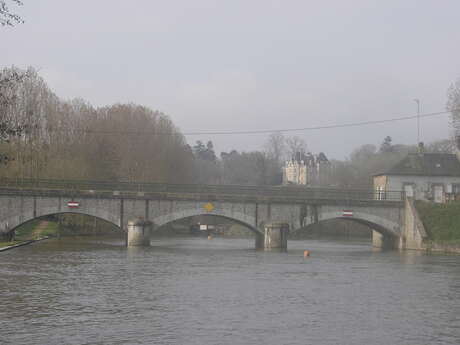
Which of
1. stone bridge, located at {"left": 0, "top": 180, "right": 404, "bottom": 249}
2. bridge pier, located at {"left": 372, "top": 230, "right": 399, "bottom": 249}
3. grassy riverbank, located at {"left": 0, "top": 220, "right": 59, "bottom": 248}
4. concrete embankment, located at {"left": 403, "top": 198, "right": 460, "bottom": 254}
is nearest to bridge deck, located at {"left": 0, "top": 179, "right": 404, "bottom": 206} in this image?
stone bridge, located at {"left": 0, "top": 180, "right": 404, "bottom": 249}

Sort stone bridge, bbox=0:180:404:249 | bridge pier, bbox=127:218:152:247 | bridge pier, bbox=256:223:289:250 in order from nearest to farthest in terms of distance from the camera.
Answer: stone bridge, bbox=0:180:404:249
bridge pier, bbox=127:218:152:247
bridge pier, bbox=256:223:289:250

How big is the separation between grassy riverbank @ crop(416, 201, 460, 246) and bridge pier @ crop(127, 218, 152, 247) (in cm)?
2249

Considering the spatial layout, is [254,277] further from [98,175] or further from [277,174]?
[277,174]

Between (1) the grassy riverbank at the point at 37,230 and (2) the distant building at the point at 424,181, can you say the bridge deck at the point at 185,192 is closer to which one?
(2) the distant building at the point at 424,181

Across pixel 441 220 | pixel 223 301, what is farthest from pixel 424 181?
pixel 223 301

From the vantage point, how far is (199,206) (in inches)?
2170

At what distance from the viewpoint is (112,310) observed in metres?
22.5

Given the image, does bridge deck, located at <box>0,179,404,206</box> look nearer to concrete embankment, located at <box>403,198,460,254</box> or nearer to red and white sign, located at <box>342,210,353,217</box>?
red and white sign, located at <box>342,210,353,217</box>

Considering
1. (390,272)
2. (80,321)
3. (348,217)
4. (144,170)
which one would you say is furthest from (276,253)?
(144,170)

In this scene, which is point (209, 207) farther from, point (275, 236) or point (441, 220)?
point (441, 220)

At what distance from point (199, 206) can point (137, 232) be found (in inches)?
204

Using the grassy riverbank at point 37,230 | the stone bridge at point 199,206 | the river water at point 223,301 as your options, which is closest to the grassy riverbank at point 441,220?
the stone bridge at point 199,206

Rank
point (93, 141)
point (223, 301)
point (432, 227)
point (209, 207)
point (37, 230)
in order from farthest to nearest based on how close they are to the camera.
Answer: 1. point (93, 141)
2. point (37, 230)
3. point (432, 227)
4. point (209, 207)
5. point (223, 301)

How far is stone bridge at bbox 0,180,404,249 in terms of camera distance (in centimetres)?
5347
